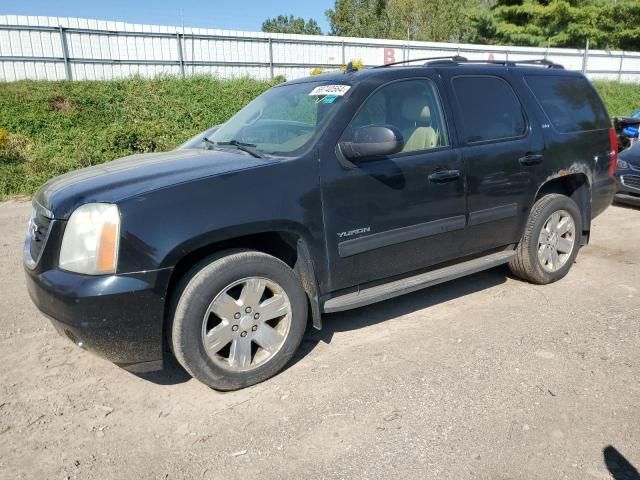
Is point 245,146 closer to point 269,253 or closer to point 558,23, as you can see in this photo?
point 269,253

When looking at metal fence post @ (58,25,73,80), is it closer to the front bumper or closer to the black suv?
the black suv

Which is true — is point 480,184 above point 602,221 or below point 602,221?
above

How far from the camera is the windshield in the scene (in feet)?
11.8

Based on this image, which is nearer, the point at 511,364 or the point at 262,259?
the point at 262,259

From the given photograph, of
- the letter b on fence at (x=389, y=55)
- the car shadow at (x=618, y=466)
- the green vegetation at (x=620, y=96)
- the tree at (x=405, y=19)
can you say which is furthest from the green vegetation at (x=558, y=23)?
the car shadow at (x=618, y=466)

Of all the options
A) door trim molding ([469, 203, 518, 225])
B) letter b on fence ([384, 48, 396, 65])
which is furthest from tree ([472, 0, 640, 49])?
door trim molding ([469, 203, 518, 225])

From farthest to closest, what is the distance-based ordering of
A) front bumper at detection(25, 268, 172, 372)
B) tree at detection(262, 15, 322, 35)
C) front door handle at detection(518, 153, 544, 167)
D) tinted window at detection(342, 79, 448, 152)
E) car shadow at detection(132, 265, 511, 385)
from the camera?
tree at detection(262, 15, 322, 35), front door handle at detection(518, 153, 544, 167), tinted window at detection(342, 79, 448, 152), car shadow at detection(132, 265, 511, 385), front bumper at detection(25, 268, 172, 372)

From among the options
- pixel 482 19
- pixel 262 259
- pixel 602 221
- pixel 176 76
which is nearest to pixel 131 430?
pixel 262 259

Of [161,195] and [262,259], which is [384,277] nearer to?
[262,259]

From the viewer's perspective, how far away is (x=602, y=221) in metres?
7.51

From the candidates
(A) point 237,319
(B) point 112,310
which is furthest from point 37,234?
(A) point 237,319

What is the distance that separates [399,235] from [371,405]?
119cm

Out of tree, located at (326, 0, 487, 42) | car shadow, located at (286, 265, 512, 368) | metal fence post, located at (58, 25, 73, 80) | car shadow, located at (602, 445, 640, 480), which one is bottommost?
car shadow, located at (286, 265, 512, 368)

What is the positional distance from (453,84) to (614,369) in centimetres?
228
